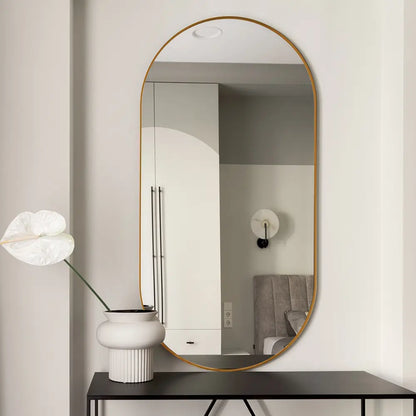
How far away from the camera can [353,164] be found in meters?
2.24

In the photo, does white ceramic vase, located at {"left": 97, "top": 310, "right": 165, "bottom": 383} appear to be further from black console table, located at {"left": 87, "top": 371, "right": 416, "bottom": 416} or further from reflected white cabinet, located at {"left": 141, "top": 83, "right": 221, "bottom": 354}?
reflected white cabinet, located at {"left": 141, "top": 83, "right": 221, "bottom": 354}

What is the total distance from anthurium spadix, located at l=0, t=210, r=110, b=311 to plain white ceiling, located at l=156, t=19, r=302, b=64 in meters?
0.72

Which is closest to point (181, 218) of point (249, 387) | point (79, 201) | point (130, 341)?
point (79, 201)

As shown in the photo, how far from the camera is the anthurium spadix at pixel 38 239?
1761 mm

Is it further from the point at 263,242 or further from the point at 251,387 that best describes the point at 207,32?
the point at 251,387

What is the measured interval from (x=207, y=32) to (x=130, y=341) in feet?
3.56

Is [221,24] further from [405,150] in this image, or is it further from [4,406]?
[4,406]

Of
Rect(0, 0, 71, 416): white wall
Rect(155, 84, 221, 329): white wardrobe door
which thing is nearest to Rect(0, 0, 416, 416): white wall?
Rect(0, 0, 71, 416): white wall

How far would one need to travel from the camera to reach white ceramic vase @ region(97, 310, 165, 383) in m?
1.86

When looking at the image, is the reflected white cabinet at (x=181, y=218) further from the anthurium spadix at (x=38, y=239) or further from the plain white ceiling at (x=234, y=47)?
the anthurium spadix at (x=38, y=239)

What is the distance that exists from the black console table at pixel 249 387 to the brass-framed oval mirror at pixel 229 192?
13 centimetres

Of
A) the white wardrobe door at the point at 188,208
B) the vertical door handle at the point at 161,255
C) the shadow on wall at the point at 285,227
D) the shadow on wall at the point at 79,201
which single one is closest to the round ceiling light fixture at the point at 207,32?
the white wardrobe door at the point at 188,208

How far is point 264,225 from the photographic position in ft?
7.14

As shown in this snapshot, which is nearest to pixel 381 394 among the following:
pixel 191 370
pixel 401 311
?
pixel 401 311
